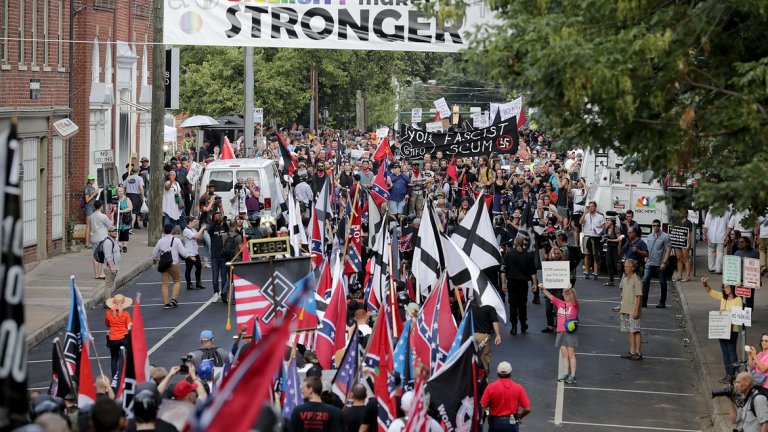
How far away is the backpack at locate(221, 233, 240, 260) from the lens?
77.9 feet

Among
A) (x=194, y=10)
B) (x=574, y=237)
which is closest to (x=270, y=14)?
(x=194, y=10)

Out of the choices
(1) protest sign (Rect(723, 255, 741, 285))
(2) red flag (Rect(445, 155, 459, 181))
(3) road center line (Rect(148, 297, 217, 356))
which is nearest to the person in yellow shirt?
(1) protest sign (Rect(723, 255, 741, 285))

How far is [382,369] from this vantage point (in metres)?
12.4

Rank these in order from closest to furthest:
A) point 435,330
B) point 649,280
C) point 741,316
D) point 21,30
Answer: point 435,330, point 741,316, point 649,280, point 21,30

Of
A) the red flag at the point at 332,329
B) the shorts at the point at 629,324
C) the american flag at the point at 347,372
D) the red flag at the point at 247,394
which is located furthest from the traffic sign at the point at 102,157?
the red flag at the point at 247,394

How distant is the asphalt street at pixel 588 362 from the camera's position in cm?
1656

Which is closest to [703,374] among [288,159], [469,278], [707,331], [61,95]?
[707,331]

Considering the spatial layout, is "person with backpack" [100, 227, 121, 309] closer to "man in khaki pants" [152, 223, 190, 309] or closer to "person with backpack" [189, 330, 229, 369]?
"man in khaki pants" [152, 223, 190, 309]

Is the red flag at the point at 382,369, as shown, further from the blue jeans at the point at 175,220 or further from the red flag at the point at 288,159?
the red flag at the point at 288,159

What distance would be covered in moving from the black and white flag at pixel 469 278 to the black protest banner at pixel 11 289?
10.8 m

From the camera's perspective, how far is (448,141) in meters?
35.9

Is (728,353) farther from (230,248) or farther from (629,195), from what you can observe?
(629,195)

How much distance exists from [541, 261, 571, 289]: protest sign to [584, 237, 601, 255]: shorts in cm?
842

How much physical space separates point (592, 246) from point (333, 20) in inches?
301
